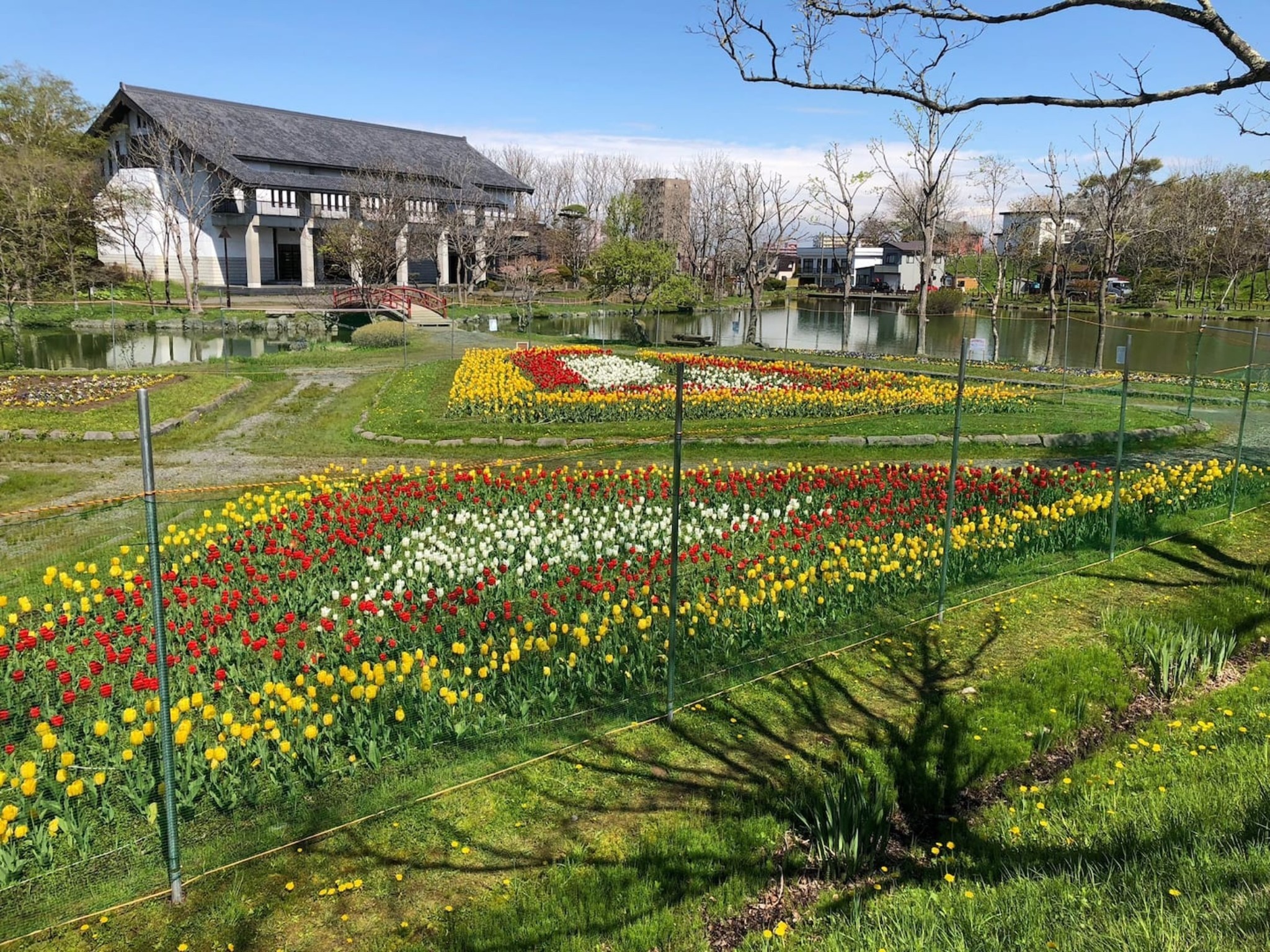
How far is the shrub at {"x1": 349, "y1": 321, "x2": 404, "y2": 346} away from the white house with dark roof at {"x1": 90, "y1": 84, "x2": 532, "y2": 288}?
75.6 feet

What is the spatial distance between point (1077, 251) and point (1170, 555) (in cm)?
7469

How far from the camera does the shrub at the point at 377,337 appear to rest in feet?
97.3

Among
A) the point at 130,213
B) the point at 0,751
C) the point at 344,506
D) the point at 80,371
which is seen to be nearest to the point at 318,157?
the point at 130,213

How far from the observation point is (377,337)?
98.0ft

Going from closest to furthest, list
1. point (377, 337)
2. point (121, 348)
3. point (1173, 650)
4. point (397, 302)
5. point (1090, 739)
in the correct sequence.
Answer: point (1090, 739), point (1173, 650), point (377, 337), point (121, 348), point (397, 302)

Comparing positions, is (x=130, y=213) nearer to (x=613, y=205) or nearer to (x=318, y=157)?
(x=318, y=157)

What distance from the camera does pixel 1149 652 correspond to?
20.2 feet

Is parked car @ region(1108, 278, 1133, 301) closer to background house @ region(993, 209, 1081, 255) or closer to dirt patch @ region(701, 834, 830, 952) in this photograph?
background house @ region(993, 209, 1081, 255)

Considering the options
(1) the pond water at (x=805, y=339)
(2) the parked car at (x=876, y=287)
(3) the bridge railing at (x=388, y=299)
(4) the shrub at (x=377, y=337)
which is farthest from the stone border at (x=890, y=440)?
(2) the parked car at (x=876, y=287)

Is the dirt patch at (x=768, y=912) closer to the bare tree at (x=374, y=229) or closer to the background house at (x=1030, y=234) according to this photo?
the bare tree at (x=374, y=229)

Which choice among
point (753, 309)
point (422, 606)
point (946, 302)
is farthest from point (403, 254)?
point (422, 606)

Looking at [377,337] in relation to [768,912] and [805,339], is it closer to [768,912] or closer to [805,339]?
[805,339]

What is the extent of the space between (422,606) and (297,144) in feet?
195

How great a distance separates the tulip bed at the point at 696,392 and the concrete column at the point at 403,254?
33.3m
